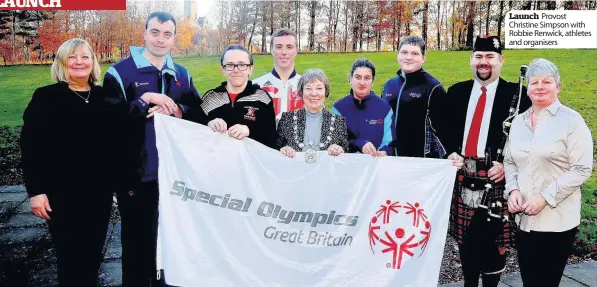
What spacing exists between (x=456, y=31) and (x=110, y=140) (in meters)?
18.4

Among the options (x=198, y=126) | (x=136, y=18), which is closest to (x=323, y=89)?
(x=198, y=126)

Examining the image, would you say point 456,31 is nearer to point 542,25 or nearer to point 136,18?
point 542,25

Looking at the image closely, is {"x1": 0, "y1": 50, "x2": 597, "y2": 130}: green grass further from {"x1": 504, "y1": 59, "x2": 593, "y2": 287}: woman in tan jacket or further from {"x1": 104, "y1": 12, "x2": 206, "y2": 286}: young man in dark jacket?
{"x1": 504, "y1": 59, "x2": 593, "y2": 287}: woman in tan jacket

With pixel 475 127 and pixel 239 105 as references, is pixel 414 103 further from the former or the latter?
pixel 239 105

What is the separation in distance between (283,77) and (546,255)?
268 centimetres

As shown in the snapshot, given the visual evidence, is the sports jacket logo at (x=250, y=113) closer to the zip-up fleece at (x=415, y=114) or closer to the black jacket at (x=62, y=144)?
the black jacket at (x=62, y=144)

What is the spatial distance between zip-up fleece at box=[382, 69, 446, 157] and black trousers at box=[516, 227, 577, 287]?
123cm

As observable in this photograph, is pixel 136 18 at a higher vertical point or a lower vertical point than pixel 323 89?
higher

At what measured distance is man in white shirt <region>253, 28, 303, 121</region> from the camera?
427 centimetres

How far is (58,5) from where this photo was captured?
9.52 metres

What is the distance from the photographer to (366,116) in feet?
12.5

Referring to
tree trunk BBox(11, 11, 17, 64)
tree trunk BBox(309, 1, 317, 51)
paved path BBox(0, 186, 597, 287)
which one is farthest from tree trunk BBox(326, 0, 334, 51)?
paved path BBox(0, 186, 597, 287)

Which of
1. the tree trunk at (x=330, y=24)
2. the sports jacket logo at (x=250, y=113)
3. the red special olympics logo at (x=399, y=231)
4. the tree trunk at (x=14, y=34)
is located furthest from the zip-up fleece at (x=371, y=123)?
the tree trunk at (x=330, y=24)

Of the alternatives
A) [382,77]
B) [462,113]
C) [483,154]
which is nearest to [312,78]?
[462,113]
